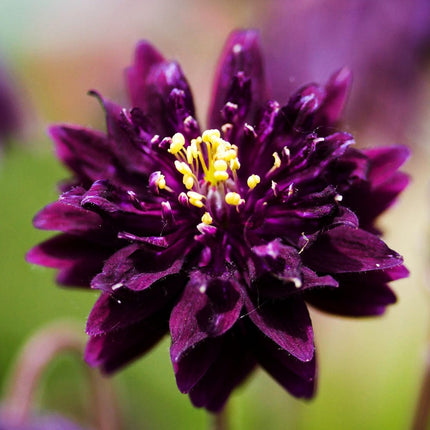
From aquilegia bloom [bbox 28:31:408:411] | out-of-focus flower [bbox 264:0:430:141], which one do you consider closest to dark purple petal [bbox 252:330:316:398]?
aquilegia bloom [bbox 28:31:408:411]

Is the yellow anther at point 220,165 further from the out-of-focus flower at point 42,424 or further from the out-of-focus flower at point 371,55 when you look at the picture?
the out-of-focus flower at point 371,55

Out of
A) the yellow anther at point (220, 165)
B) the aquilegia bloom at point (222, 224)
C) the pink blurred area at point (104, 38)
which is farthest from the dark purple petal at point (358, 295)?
the pink blurred area at point (104, 38)

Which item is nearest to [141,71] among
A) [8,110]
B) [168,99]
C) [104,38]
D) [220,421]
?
[168,99]

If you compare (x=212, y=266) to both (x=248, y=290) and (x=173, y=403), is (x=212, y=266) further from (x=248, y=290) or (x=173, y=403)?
(x=173, y=403)

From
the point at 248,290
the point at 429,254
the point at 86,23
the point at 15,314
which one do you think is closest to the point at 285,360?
the point at 248,290

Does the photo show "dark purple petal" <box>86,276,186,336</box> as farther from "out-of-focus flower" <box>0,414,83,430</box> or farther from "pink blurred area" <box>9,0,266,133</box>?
"pink blurred area" <box>9,0,266,133</box>

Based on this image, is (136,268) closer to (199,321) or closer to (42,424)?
(199,321)
